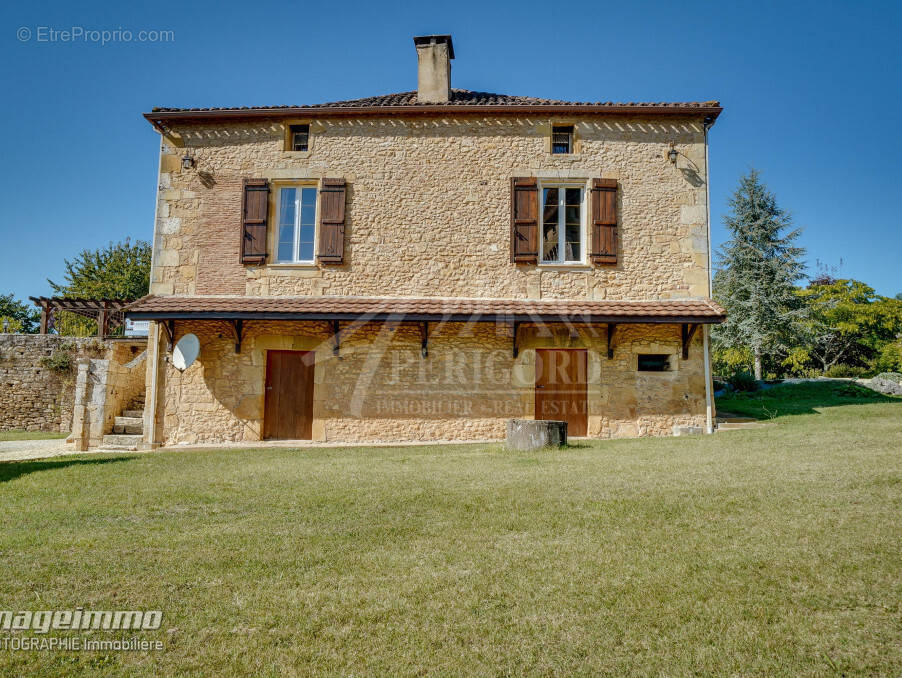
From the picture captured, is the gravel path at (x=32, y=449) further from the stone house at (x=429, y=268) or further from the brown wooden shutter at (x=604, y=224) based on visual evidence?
the brown wooden shutter at (x=604, y=224)

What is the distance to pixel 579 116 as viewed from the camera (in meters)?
10.6

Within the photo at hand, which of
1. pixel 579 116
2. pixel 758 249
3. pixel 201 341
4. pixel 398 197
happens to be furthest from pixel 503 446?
pixel 758 249

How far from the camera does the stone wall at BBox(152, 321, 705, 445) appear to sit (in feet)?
33.0

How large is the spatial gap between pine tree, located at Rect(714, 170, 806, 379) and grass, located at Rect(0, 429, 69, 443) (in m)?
21.2

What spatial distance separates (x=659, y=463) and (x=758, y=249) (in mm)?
18668

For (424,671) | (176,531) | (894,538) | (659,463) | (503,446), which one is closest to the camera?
(424,671)

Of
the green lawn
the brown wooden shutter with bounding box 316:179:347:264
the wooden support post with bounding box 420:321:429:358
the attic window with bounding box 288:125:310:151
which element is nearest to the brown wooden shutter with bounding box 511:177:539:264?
the wooden support post with bounding box 420:321:429:358

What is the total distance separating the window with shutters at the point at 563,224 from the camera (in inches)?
415

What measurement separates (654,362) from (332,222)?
257 inches

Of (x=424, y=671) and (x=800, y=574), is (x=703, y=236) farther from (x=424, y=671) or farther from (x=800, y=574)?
(x=424, y=671)

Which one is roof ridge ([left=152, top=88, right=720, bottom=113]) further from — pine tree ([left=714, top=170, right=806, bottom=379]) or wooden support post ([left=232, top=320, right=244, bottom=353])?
pine tree ([left=714, top=170, right=806, bottom=379])

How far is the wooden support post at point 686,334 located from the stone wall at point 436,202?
0.62 m

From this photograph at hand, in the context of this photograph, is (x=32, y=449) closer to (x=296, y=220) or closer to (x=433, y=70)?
(x=296, y=220)

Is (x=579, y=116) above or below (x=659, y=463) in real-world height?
above
